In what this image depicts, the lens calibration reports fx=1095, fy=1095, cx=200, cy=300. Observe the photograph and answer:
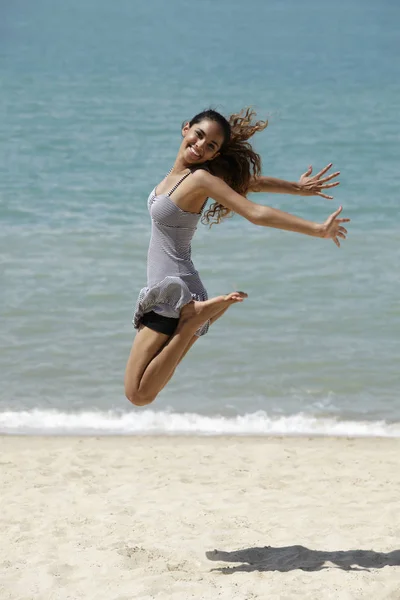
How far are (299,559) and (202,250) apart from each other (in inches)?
319

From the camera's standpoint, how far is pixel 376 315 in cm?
1215

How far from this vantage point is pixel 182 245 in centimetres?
619

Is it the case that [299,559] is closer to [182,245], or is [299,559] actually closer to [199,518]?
[199,518]

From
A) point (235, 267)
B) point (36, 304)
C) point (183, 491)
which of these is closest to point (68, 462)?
point (183, 491)

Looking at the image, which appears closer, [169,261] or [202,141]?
[202,141]

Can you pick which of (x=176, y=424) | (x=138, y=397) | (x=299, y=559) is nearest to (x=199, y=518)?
(x=299, y=559)

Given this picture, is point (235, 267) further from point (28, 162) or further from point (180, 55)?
point (180, 55)

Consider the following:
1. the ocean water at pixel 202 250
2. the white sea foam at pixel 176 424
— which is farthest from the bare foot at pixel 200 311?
the white sea foam at pixel 176 424

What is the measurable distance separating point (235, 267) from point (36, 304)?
2646 millimetres

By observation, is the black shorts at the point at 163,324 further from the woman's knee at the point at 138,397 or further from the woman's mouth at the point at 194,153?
the woman's mouth at the point at 194,153

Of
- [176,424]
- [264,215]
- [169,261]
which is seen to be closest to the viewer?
[264,215]

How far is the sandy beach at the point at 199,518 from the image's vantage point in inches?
246

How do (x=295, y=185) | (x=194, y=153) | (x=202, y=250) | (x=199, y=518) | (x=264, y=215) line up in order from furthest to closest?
(x=202, y=250) < (x=199, y=518) < (x=295, y=185) < (x=194, y=153) < (x=264, y=215)

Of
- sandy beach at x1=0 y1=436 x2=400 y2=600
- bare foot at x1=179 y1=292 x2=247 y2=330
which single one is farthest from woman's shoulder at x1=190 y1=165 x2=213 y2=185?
sandy beach at x1=0 y1=436 x2=400 y2=600
